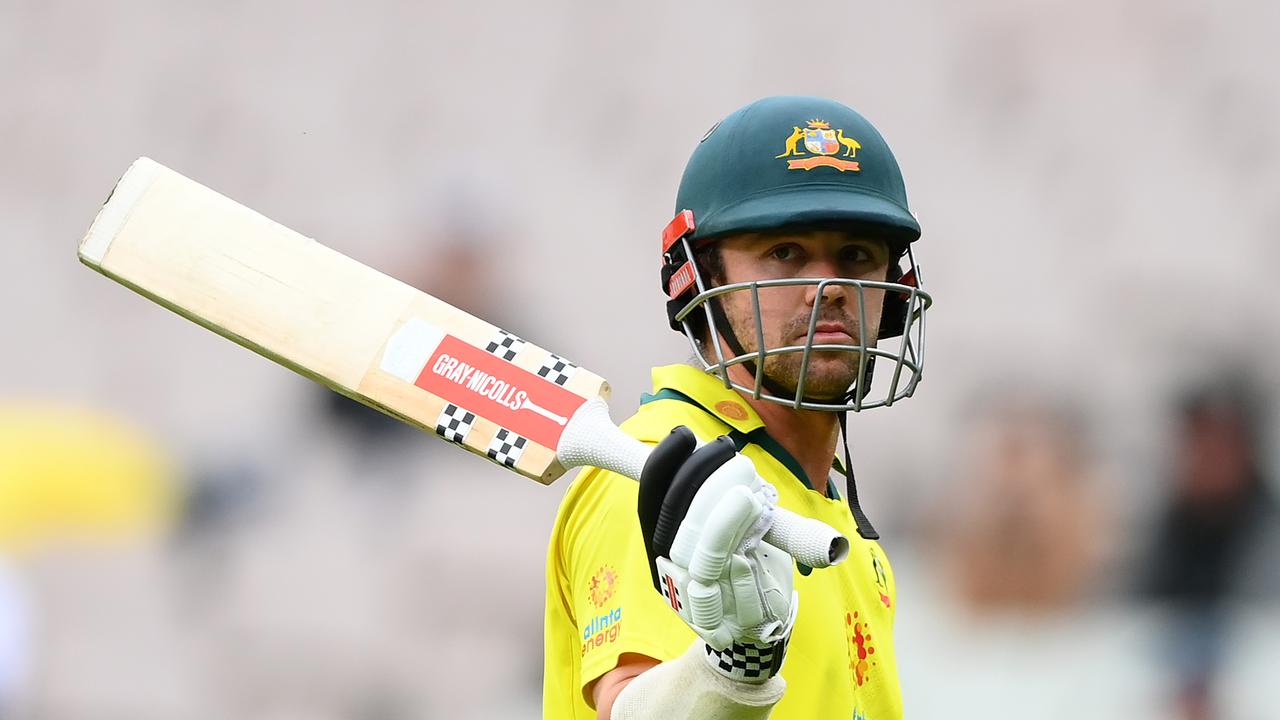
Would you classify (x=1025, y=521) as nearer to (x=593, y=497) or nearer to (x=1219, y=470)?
(x=1219, y=470)

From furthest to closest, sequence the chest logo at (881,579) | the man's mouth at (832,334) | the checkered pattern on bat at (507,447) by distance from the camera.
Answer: the chest logo at (881,579) < the man's mouth at (832,334) < the checkered pattern on bat at (507,447)

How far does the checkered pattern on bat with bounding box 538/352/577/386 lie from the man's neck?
319mm

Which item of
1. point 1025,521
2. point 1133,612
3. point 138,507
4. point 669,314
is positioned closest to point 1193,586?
point 1133,612

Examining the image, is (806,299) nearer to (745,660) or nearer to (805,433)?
(805,433)

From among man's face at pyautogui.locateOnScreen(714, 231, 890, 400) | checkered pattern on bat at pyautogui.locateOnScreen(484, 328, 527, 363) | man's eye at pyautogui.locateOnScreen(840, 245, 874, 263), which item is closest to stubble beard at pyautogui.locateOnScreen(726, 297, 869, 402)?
man's face at pyautogui.locateOnScreen(714, 231, 890, 400)

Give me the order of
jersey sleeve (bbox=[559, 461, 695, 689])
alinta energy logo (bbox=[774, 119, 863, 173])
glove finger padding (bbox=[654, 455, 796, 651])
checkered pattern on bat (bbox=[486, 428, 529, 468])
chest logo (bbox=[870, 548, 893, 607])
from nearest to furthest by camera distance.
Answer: glove finger padding (bbox=[654, 455, 796, 651])
jersey sleeve (bbox=[559, 461, 695, 689])
checkered pattern on bat (bbox=[486, 428, 529, 468])
alinta energy logo (bbox=[774, 119, 863, 173])
chest logo (bbox=[870, 548, 893, 607])

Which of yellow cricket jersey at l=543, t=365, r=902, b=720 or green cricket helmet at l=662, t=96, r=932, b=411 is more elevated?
green cricket helmet at l=662, t=96, r=932, b=411

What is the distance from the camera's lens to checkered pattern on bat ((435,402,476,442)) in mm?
1905

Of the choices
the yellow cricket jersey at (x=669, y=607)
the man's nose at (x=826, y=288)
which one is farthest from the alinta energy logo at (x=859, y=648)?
the man's nose at (x=826, y=288)

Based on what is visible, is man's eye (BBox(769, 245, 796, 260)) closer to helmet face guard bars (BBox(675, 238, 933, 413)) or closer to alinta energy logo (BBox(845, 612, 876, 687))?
helmet face guard bars (BBox(675, 238, 933, 413))

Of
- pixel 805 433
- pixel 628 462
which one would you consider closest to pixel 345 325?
pixel 628 462

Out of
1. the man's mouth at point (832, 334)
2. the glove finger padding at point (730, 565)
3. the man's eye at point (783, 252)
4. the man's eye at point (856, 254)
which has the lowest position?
the glove finger padding at point (730, 565)

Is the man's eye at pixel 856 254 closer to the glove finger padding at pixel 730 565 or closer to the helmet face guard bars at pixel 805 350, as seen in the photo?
the helmet face guard bars at pixel 805 350

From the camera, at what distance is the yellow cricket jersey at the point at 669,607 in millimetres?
1791
